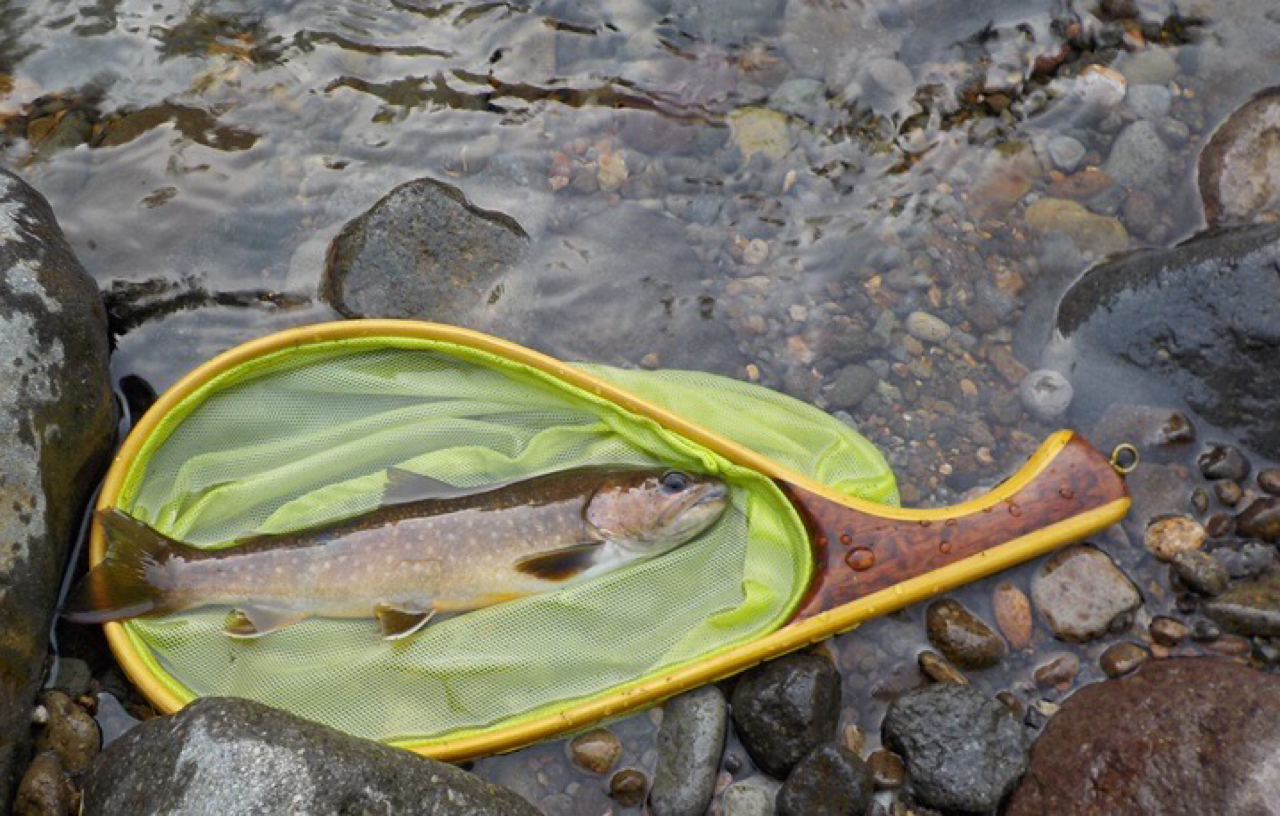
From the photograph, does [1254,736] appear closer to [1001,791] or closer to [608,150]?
[1001,791]

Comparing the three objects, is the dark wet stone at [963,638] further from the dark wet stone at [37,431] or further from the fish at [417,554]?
the dark wet stone at [37,431]

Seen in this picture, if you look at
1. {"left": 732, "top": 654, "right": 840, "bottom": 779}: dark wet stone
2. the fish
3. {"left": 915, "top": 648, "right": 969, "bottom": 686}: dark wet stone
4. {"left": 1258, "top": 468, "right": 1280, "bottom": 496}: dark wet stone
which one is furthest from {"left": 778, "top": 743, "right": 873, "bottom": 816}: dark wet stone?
{"left": 1258, "top": 468, "right": 1280, "bottom": 496}: dark wet stone

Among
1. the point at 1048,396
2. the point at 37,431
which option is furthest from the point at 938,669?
the point at 37,431

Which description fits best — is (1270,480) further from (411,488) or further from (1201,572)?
(411,488)

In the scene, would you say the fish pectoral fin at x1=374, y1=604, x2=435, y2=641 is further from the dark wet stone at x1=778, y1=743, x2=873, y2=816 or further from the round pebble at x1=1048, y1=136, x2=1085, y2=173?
the round pebble at x1=1048, y1=136, x2=1085, y2=173

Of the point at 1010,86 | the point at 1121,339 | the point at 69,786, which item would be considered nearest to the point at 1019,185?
the point at 1010,86

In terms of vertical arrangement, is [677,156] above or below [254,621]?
above
